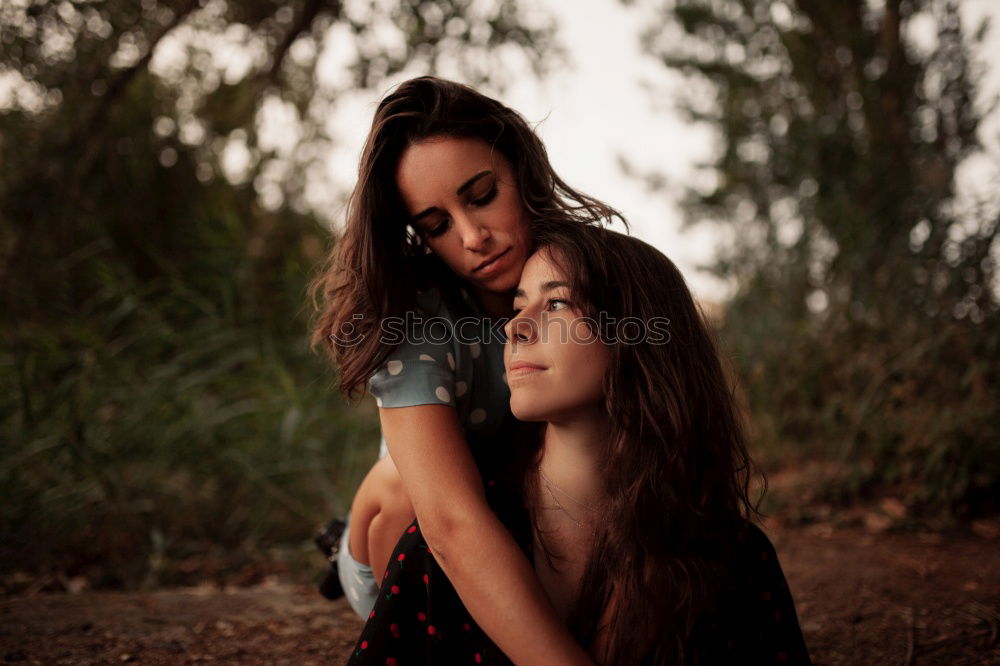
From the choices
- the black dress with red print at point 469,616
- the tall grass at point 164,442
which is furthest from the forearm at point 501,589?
the tall grass at point 164,442

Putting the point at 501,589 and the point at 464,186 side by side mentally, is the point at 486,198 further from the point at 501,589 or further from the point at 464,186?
the point at 501,589

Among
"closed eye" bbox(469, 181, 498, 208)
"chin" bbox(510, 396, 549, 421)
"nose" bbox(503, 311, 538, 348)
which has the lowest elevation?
"chin" bbox(510, 396, 549, 421)

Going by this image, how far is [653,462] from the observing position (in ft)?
5.42

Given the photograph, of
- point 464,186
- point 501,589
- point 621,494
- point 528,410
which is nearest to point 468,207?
point 464,186

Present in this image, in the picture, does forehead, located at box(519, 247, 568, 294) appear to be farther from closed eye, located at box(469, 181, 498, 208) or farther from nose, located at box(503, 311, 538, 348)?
closed eye, located at box(469, 181, 498, 208)

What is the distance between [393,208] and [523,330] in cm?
53

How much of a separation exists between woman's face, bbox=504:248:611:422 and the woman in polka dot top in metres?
0.19

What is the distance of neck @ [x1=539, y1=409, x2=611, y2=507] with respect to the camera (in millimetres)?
1678

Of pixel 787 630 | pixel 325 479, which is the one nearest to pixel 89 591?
pixel 325 479

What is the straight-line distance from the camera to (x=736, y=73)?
18.3ft

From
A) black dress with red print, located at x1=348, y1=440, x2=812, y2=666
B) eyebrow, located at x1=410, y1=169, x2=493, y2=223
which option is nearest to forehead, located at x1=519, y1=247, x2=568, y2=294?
eyebrow, located at x1=410, y1=169, x2=493, y2=223

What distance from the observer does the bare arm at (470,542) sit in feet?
4.91

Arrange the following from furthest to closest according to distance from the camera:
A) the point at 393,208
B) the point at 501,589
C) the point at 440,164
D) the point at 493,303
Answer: the point at 493,303, the point at 393,208, the point at 440,164, the point at 501,589

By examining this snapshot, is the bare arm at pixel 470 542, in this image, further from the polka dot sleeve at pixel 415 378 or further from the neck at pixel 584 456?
the neck at pixel 584 456
